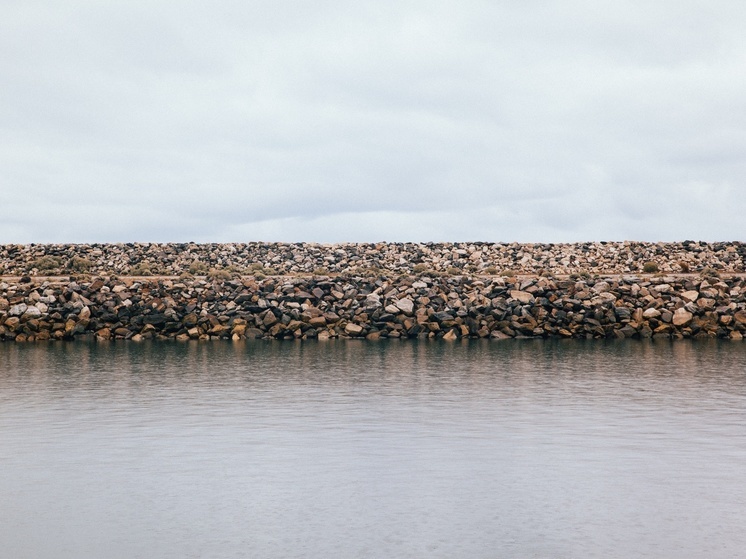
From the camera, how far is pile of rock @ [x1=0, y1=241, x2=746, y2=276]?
206 ft

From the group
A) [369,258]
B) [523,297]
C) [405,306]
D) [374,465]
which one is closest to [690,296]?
[523,297]

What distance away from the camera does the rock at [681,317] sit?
44656 millimetres

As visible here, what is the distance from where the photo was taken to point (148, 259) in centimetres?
6738

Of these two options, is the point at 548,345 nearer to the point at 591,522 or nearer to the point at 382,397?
the point at 382,397

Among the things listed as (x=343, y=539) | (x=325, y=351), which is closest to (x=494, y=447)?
(x=343, y=539)

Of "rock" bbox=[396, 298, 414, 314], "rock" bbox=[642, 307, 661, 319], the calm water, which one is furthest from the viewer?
"rock" bbox=[396, 298, 414, 314]

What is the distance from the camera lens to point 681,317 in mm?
44750

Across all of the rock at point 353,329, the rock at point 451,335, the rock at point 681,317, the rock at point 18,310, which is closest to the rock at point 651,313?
the rock at point 681,317

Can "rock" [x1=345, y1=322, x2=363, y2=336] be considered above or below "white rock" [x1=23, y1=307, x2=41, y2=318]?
below

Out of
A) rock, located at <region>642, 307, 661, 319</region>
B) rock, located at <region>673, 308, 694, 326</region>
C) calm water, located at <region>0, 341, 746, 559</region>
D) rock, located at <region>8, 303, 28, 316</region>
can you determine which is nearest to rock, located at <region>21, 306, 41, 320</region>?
rock, located at <region>8, 303, 28, 316</region>

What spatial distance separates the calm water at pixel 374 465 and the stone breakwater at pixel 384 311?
17222mm

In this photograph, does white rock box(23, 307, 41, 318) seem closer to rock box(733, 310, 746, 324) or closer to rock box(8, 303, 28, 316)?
rock box(8, 303, 28, 316)

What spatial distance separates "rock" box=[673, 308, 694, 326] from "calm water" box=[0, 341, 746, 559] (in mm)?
18162

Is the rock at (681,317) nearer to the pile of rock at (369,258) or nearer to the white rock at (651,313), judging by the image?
the white rock at (651,313)
